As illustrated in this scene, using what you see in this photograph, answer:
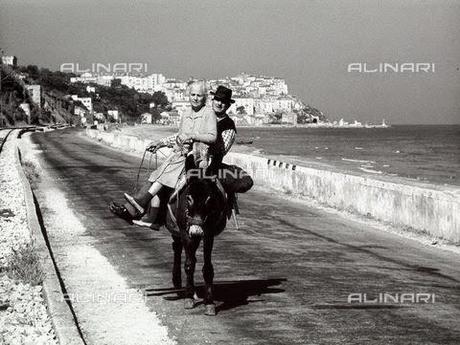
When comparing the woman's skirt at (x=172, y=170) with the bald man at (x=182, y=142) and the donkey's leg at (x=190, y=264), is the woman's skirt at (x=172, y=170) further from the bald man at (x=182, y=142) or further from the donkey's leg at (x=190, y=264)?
the donkey's leg at (x=190, y=264)

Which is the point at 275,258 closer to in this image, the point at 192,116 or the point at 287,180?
the point at 192,116

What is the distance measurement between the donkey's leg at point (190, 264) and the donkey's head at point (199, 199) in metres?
0.17

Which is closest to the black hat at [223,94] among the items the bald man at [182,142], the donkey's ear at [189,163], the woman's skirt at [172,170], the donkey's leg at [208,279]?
the bald man at [182,142]

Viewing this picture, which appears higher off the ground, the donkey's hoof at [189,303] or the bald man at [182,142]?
the bald man at [182,142]

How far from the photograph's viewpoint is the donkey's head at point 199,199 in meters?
7.98

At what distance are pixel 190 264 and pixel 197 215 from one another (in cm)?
69

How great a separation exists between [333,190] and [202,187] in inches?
542

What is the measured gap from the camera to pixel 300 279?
1059 centimetres

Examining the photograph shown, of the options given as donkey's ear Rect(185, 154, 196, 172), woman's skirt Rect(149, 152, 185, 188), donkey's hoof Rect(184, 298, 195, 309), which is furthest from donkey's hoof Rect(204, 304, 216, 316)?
donkey's ear Rect(185, 154, 196, 172)

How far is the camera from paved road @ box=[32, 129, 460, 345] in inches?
308

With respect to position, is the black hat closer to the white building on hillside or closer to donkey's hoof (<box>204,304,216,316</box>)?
donkey's hoof (<box>204,304,216,316</box>)

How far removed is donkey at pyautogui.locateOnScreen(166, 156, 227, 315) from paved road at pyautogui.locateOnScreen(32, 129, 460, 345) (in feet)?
1.37

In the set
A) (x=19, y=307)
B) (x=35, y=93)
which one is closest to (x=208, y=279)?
(x=19, y=307)

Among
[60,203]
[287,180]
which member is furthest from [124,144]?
[60,203]
